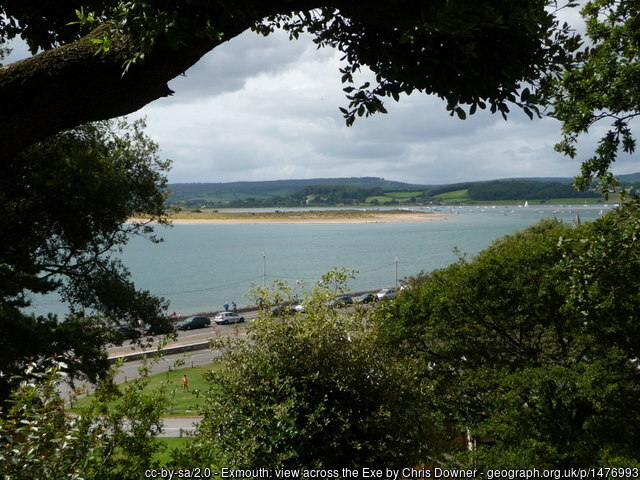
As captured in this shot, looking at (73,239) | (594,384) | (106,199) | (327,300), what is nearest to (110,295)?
(73,239)

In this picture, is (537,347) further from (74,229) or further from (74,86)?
(74,86)

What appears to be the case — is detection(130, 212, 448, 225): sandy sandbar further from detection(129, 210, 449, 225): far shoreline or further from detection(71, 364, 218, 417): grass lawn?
detection(71, 364, 218, 417): grass lawn

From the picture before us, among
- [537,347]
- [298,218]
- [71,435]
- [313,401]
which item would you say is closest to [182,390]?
[537,347]

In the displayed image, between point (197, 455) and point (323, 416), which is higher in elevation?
point (197, 455)

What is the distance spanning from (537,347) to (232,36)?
1168 cm

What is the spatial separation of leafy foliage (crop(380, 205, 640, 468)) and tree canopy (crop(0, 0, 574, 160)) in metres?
4.78

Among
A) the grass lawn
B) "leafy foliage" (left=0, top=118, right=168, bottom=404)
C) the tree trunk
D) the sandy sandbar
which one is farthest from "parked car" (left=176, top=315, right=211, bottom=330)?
the sandy sandbar

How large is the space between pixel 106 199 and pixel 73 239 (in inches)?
51.2

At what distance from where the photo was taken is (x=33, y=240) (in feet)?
40.2

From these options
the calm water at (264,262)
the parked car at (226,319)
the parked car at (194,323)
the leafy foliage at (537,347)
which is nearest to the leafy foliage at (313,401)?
the leafy foliage at (537,347)

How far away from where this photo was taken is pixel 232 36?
11.5ft

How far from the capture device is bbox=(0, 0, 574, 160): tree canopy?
10.1 feet

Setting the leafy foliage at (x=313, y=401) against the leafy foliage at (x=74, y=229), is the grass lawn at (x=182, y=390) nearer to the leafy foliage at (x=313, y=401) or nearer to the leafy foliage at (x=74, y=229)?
the leafy foliage at (x=74, y=229)

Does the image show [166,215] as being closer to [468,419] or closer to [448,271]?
[448,271]
